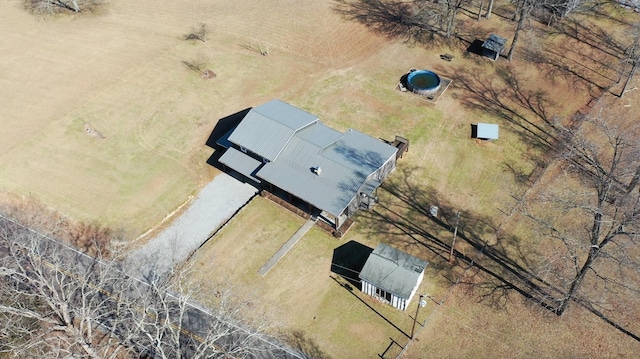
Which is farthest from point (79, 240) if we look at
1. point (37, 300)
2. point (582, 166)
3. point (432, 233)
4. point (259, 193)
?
point (582, 166)

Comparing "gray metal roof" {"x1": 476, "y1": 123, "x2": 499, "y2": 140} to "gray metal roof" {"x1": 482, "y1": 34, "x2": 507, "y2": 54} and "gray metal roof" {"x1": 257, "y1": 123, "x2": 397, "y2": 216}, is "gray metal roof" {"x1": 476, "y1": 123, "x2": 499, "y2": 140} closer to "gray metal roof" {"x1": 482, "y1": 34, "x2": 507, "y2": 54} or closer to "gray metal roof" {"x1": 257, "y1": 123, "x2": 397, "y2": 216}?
"gray metal roof" {"x1": 257, "y1": 123, "x2": 397, "y2": 216}

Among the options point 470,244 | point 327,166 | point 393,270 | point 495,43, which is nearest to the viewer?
point 393,270

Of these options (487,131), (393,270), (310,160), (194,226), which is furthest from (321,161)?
(487,131)

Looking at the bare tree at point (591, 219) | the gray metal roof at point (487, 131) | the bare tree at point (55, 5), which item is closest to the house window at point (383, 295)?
the bare tree at point (591, 219)

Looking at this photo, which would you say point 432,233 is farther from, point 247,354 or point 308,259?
point 247,354

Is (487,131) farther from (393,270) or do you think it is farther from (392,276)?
(392,276)
